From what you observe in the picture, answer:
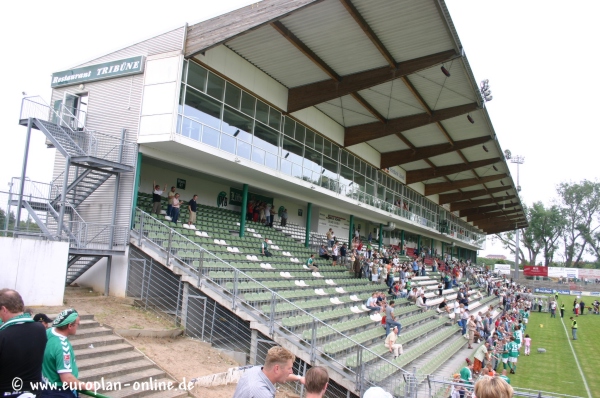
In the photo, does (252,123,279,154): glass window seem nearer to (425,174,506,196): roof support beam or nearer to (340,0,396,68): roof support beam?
(340,0,396,68): roof support beam

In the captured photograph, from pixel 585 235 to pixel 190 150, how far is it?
98.3 meters

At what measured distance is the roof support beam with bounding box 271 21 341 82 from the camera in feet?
46.5

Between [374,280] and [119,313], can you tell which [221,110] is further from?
[374,280]

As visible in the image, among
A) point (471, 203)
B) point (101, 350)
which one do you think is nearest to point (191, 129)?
point (101, 350)

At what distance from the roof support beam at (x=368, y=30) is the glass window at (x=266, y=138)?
5050mm

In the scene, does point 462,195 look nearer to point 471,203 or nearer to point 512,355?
point 471,203

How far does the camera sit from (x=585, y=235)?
9088 centimetres

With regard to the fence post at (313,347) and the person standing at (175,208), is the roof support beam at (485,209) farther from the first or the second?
the fence post at (313,347)

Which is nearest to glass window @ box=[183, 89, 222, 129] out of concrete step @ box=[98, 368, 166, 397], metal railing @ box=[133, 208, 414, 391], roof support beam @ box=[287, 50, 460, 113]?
metal railing @ box=[133, 208, 414, 391]

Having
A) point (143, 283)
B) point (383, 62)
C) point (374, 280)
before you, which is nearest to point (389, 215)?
point (374, 280)

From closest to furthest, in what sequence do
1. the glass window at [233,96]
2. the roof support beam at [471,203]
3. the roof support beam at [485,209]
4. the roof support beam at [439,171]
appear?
the glass window at [233,96] → the roof support beam at [439,171] → the roof support beam at [471,203] → the roof support beam at [485,209]

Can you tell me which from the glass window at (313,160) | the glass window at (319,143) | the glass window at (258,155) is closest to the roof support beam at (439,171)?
the glass window at (319,143)

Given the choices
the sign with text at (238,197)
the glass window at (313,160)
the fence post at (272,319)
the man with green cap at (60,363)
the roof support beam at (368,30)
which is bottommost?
the fence post at (272,319)

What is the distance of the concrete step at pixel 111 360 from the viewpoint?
8.03 metres
